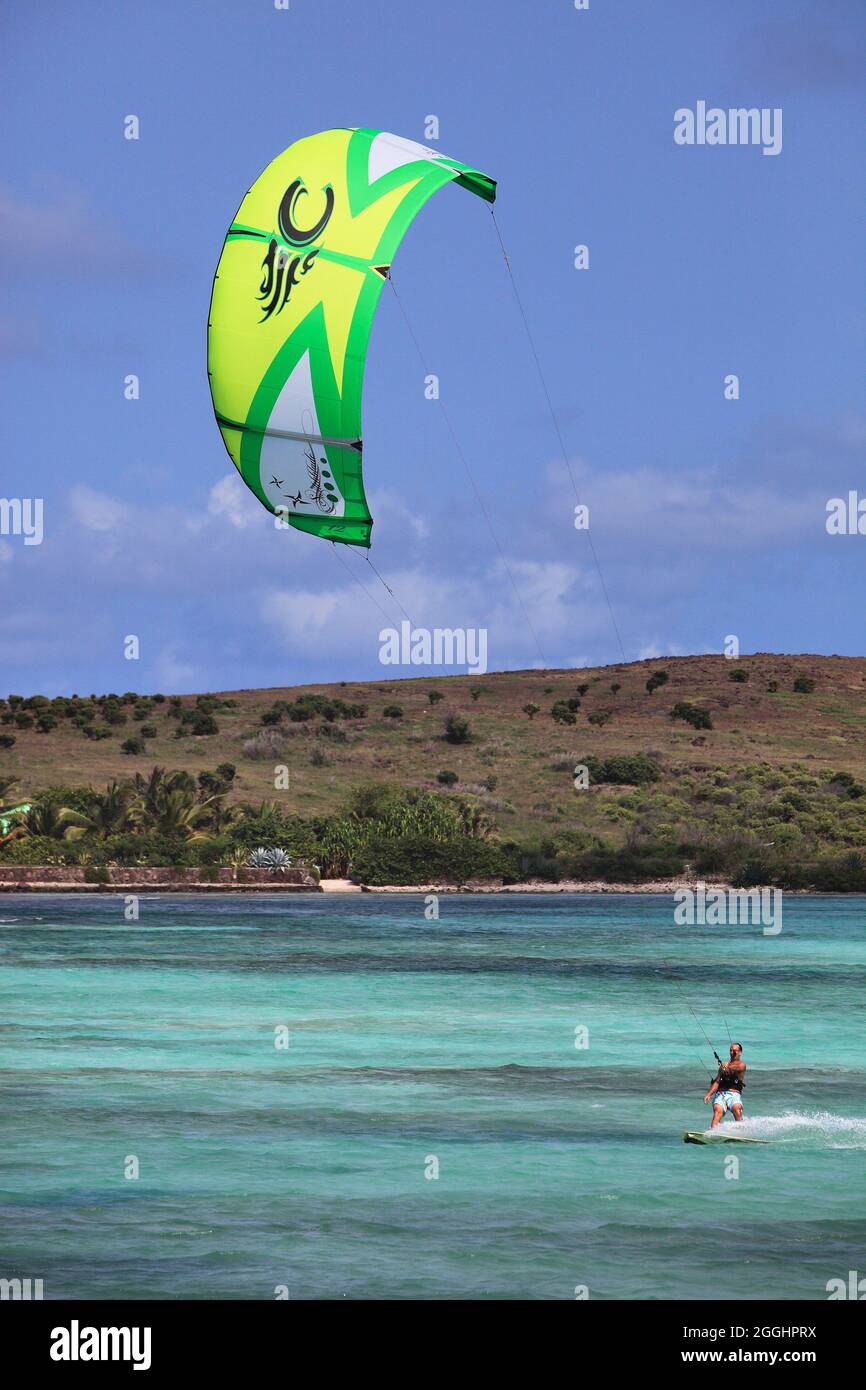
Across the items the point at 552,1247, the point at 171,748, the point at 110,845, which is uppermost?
the point at 171,748

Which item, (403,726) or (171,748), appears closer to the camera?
(171,748)

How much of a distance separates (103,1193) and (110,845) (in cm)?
6064

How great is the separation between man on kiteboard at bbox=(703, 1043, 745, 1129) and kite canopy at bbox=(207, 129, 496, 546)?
7.59m

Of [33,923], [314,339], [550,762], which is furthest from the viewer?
[550,762]

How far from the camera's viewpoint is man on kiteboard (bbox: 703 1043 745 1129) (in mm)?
21922

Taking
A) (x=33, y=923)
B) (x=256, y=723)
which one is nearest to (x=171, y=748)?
(x=256, y=723)

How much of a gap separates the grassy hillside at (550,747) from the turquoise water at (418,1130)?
4414 centimetres

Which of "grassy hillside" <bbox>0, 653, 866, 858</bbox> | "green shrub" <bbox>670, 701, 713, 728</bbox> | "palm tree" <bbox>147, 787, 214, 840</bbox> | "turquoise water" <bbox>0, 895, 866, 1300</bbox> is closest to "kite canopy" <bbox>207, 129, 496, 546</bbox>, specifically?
"turquoise water" <bbox>0, 895, 866, 1300</bbox>

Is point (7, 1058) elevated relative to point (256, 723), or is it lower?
lower

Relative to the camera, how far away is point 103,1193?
19.3 meters

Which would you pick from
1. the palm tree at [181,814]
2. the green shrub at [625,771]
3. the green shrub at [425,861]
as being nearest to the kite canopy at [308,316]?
the green shrub at [425,861]

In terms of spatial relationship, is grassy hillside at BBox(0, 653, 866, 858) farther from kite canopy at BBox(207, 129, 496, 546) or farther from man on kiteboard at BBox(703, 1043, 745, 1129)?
kite canopy at BBox(207, 129, 496, 546)
